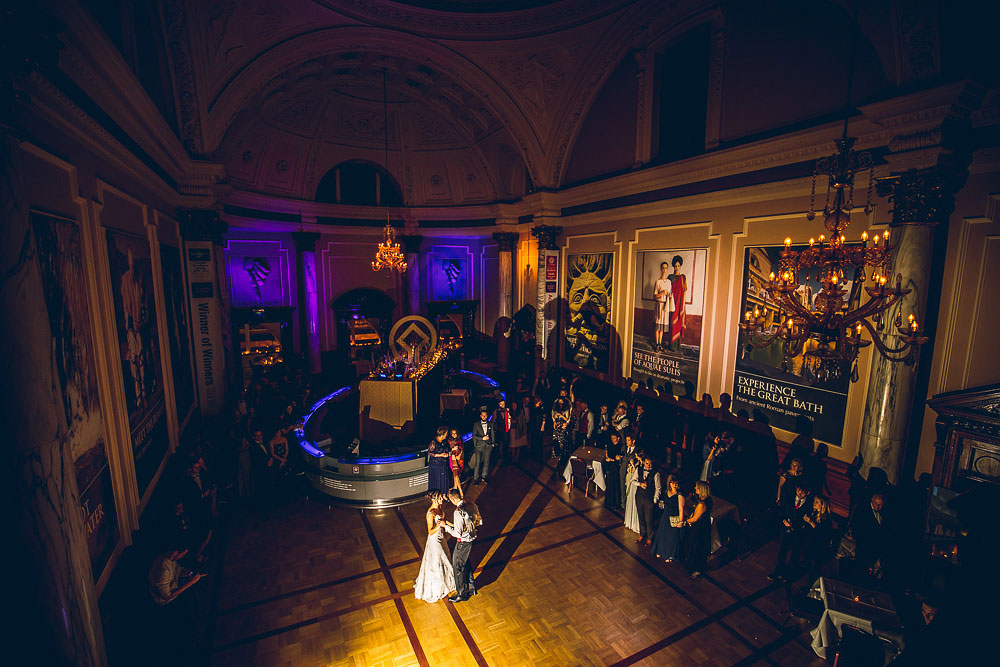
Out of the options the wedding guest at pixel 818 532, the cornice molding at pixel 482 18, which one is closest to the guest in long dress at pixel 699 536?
the wedding guest at pixel 818 532

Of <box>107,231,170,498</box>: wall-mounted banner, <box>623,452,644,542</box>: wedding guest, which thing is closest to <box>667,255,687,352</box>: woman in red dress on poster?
<box>623,452,644,542</box>: wedding guest

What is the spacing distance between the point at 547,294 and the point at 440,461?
6220 millimetres

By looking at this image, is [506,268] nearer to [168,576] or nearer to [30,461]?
[168,576]

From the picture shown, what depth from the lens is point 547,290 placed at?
1178 centimetres

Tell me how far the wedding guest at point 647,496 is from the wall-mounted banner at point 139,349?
6266 millimetres

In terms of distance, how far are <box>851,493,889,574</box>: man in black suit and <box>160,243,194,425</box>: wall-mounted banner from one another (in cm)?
954

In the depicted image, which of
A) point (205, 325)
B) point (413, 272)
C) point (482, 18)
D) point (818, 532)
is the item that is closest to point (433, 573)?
point (818, 532)

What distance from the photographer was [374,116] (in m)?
13.0

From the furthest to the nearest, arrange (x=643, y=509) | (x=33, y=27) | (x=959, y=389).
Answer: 1. (x=643, y=509)
2. (x=959, y=389)
3. (x=33, y=27)

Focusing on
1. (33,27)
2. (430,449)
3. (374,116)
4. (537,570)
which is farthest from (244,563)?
(374,116)

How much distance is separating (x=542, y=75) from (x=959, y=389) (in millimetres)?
9184

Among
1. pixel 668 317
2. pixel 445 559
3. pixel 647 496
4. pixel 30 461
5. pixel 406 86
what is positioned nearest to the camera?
pixel 30 461

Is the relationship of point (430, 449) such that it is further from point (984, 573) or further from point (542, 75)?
point (542, 75)

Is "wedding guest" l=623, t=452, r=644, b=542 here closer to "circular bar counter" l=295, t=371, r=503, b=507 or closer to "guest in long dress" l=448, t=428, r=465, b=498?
"guest in long dress" l=448, t=428, r=465, b=498
